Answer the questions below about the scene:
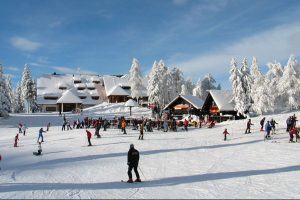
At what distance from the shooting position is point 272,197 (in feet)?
37.9

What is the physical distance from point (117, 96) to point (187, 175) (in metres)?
66.7

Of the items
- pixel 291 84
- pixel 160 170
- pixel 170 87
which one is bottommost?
pixel 160 170

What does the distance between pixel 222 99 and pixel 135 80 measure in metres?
28.0

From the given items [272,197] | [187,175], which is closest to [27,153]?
[187,175]

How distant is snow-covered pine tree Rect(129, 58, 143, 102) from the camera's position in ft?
249

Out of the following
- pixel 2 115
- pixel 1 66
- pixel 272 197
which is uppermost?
pixel 1 66

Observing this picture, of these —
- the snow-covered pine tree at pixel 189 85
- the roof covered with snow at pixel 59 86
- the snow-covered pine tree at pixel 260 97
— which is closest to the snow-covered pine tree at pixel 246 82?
the snow-covered pine tree at pixel 260 97

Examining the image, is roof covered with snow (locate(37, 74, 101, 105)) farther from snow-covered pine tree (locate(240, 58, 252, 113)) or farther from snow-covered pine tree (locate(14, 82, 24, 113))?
snow-covered pine tree (locate(240, 58, 252, 113))

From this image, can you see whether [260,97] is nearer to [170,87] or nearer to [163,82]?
[163,82]

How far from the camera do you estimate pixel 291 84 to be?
53094 millimetres

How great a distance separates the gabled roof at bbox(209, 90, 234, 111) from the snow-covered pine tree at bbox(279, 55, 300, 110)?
26.8ft

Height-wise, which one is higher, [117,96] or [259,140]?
[117,96]

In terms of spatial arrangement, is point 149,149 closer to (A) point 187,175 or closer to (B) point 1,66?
(A) point 187,175

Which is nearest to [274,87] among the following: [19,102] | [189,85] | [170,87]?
[170,87]
